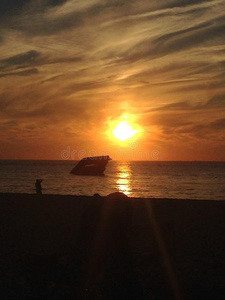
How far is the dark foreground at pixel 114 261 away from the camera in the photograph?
26.7ft

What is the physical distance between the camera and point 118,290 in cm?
789

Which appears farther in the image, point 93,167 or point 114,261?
point 93,167

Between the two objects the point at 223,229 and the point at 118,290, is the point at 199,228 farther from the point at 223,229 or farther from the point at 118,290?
the point at 118,290

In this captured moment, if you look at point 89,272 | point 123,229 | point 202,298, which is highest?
point 123,229

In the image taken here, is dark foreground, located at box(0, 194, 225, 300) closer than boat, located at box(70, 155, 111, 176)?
Yes

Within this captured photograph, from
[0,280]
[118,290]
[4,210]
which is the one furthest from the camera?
[4,210]

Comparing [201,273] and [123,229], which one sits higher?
[123,229]

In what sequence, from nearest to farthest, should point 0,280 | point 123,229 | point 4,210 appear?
point 123,229 → point 0,280 → point 4,210

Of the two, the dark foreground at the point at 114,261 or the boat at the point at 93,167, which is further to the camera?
the boat at the point at 93,167

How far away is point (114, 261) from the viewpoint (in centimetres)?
831

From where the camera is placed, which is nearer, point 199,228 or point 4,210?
point 199,228

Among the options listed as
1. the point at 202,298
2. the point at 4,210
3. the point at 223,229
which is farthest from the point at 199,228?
the point at 4,210

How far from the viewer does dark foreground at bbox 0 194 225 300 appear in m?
8.14

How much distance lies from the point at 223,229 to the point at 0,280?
363 inches
